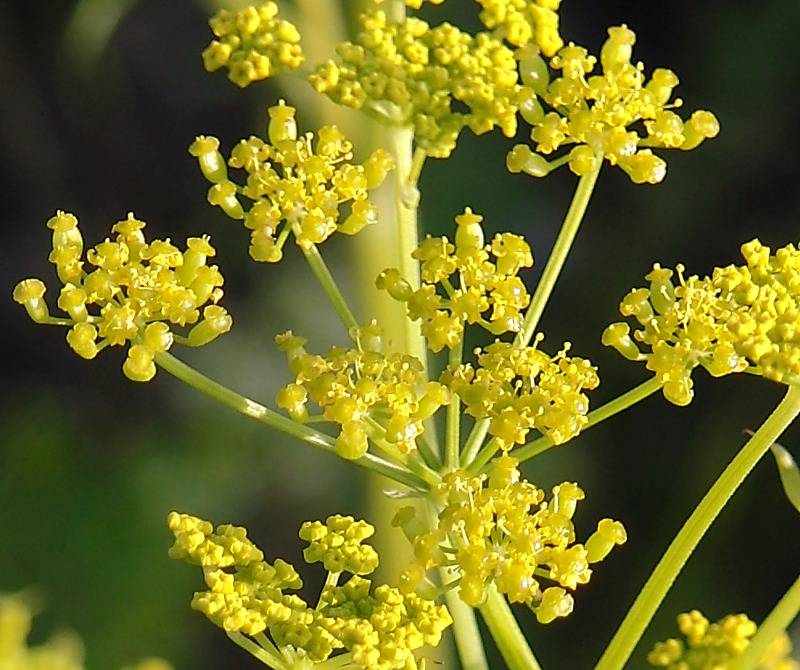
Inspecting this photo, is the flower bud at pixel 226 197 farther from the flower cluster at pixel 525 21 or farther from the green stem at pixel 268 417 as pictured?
the flower cluster at pixel 525 21

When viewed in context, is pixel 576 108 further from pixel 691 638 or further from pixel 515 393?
pixel 691 638

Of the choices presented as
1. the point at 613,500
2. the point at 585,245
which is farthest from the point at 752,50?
the point at 613,500

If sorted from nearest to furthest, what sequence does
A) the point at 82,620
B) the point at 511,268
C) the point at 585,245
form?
the point at 511,268
the point at 82,620
the point at 585,245

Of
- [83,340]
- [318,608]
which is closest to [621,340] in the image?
[318,608]

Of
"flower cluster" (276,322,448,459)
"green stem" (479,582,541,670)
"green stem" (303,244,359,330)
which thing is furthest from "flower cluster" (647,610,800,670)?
"green stem" (303,244,359,330)

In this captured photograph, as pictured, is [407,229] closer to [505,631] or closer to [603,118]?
[603,118]

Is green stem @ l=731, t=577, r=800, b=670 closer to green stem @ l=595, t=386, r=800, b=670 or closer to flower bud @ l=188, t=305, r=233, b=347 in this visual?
green stem @ l=595, t=386, r=800, b=670
